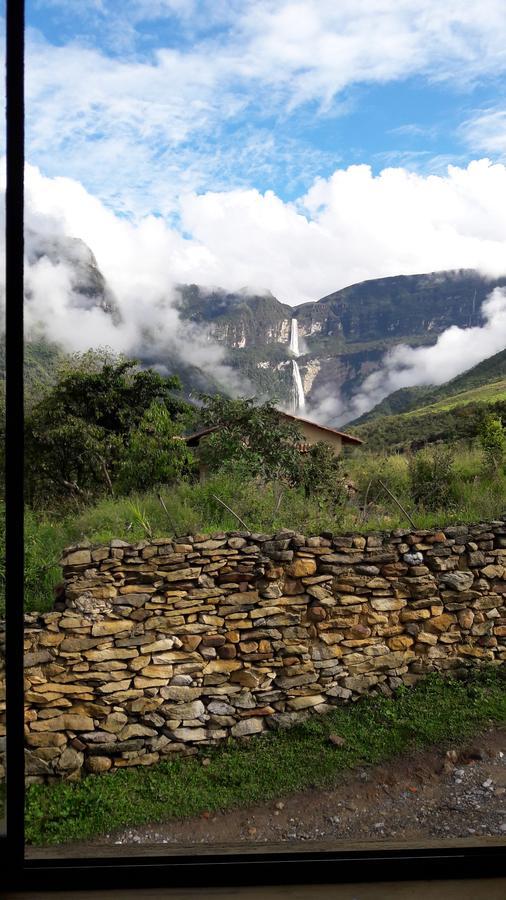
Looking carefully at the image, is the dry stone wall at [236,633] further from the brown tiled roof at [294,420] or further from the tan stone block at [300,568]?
the brown tiled roof at [294,420]

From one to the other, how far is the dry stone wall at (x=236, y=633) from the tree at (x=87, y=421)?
3172mm

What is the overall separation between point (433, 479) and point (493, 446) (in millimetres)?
869

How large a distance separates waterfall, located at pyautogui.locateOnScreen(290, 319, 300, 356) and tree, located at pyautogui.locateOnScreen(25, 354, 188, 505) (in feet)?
26.0

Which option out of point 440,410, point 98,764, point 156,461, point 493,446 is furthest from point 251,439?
point 440,410

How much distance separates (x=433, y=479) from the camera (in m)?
4.95

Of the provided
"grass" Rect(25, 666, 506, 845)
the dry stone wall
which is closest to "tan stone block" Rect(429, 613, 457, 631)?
the dry stone wall

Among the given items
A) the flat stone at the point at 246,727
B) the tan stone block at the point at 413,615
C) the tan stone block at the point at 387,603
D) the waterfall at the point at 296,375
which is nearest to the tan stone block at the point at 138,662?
the flat stone at the point at 246,727

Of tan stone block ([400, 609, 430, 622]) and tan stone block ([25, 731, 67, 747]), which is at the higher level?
tan stone block ([400, 609, 430, 622])

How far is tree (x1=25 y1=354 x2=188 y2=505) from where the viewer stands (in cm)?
704

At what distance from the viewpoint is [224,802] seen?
9.54ft

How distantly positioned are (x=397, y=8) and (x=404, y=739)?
11.6 ft

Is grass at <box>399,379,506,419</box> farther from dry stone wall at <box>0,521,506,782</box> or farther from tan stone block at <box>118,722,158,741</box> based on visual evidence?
tan stone block at <box>118,722,158,741</box>

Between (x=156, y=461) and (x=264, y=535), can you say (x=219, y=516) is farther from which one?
(x=156, y=461)

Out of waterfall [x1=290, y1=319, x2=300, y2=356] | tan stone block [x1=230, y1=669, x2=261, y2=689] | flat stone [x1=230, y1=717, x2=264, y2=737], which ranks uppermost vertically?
waterfall [x1=290, y1=319, x2=300, y2=356]
